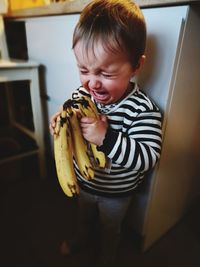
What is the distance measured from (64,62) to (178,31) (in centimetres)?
50

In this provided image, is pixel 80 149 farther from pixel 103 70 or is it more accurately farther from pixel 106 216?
pixel 106 216

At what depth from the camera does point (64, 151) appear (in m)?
0.47

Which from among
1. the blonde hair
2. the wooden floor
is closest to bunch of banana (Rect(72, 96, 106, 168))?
the blonde hair

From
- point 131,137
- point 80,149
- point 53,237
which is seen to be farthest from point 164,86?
point 53,237

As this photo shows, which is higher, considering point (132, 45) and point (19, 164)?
point (132, 45)

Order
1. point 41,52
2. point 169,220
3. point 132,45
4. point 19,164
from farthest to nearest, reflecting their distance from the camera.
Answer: point 19,164 → point 41,52 → point 169,220 → point 132,45

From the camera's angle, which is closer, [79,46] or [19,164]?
[79,46]

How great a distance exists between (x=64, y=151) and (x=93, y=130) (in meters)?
0.08

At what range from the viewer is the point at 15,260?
79 cm

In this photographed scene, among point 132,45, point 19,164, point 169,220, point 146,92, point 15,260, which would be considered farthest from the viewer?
point 19,164

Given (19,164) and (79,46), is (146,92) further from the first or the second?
(19,164)

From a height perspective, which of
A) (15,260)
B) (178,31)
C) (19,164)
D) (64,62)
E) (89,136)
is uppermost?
(178,31)

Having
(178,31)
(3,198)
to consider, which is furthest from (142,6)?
(3,198)

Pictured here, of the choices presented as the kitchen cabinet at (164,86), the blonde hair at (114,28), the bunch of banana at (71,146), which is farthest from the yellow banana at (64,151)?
the kitchen cabinet at (164,86)
